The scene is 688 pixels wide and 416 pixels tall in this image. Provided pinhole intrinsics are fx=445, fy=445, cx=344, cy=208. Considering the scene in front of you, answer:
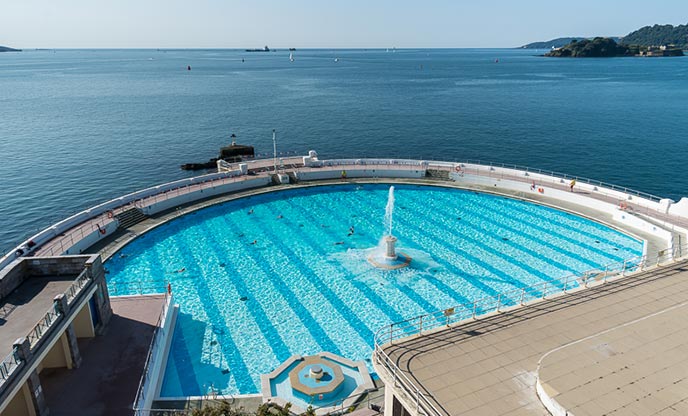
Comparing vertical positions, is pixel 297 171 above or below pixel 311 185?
above

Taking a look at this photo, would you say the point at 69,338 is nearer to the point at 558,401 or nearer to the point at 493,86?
the point at 558,401

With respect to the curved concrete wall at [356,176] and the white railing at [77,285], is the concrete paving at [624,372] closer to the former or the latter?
the white railing at [77,285]

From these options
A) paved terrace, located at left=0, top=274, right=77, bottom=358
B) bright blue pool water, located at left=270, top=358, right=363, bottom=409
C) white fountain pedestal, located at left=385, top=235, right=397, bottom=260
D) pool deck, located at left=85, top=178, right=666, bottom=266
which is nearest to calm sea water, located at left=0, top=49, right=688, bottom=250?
pool deck, located at left=85, top=178, right=666, bottom=266

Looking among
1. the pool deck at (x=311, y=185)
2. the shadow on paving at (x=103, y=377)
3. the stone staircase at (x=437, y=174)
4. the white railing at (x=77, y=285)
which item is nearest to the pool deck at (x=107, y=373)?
the shadow on paving at (x=103, y=377)

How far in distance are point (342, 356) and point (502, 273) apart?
12.7 meters

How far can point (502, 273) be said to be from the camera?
28234 millimetres

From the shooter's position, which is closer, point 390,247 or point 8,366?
point 8,366

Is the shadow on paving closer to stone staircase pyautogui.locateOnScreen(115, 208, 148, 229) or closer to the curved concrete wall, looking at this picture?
the curved concrete wall

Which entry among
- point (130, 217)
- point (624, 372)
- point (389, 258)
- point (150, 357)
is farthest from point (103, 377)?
point (130, 217)

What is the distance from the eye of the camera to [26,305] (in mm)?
17109

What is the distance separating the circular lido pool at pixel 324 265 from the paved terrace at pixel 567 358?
27.3ft

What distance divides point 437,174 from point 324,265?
764 inches

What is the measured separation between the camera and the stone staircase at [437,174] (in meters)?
43.8

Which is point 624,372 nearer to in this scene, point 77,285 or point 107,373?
point 107,373
